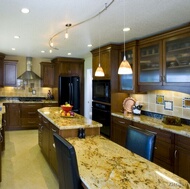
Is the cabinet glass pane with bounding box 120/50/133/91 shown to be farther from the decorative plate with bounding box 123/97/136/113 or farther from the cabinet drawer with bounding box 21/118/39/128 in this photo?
the cabinet drawer with bounding box 21/118/39/128

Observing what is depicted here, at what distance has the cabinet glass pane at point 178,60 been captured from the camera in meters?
3.00

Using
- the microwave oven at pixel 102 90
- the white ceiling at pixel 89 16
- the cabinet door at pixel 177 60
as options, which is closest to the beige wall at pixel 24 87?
the white ceiling at pixel 89 16

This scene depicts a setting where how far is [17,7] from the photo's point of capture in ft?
8.11

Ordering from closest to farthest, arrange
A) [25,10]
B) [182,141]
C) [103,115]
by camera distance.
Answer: [25,10] → [182,141] → [103,115]

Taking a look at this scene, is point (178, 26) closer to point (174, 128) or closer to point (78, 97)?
point (174, 128)

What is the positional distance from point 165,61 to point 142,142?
1.88 m

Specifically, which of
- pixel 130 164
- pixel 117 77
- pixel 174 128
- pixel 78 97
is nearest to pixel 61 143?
pixel 130 164

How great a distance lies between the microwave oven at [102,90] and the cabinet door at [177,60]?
1526mm

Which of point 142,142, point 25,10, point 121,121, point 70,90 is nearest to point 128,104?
point 121,121

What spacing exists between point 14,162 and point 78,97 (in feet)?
11.7

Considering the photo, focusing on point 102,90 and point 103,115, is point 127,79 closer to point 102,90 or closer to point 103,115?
point 102,90

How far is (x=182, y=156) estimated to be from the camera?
275cm

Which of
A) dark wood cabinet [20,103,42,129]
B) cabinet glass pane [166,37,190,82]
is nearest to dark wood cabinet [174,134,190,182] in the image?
cabinet glass pane [166,37,190,82]

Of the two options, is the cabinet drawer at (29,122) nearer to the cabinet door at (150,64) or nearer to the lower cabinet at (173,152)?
the cabinet door at (150,64)
